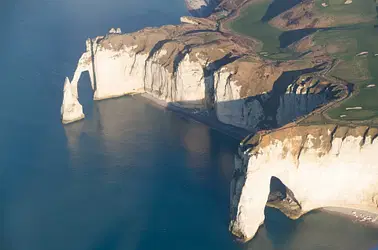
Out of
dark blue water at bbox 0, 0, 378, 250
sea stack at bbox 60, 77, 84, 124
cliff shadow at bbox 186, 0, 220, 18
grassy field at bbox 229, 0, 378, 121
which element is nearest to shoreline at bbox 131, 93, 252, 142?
dark blue water at bbox 0, 0, 378, 250

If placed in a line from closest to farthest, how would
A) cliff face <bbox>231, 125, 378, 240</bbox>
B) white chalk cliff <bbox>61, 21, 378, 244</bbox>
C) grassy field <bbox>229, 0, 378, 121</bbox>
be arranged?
1. cliff face <bbox>231, 125, 378, 240</bbox>
2. white chalk cliff <bbox>61, 21, 378, 244</bbox>
3. grassy field <bbox>229, 0, 378, 121</bbox>

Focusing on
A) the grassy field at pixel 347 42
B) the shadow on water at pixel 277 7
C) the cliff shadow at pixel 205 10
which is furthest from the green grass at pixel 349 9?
the cliff shadow at pixel 205 10

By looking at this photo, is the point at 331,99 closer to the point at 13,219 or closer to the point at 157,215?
the point at 157,215

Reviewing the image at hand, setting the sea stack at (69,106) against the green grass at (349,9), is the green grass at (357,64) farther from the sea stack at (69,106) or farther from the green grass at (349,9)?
the sea stack at (69,106)

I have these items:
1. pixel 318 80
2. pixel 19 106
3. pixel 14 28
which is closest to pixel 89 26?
pixel 14 28

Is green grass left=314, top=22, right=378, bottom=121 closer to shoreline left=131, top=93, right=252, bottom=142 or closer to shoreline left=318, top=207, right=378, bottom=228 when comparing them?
shoreline left=318, top=207, right=378, bottom=228

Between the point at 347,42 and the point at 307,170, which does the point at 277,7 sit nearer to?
the point at 347,42

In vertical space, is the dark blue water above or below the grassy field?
below
